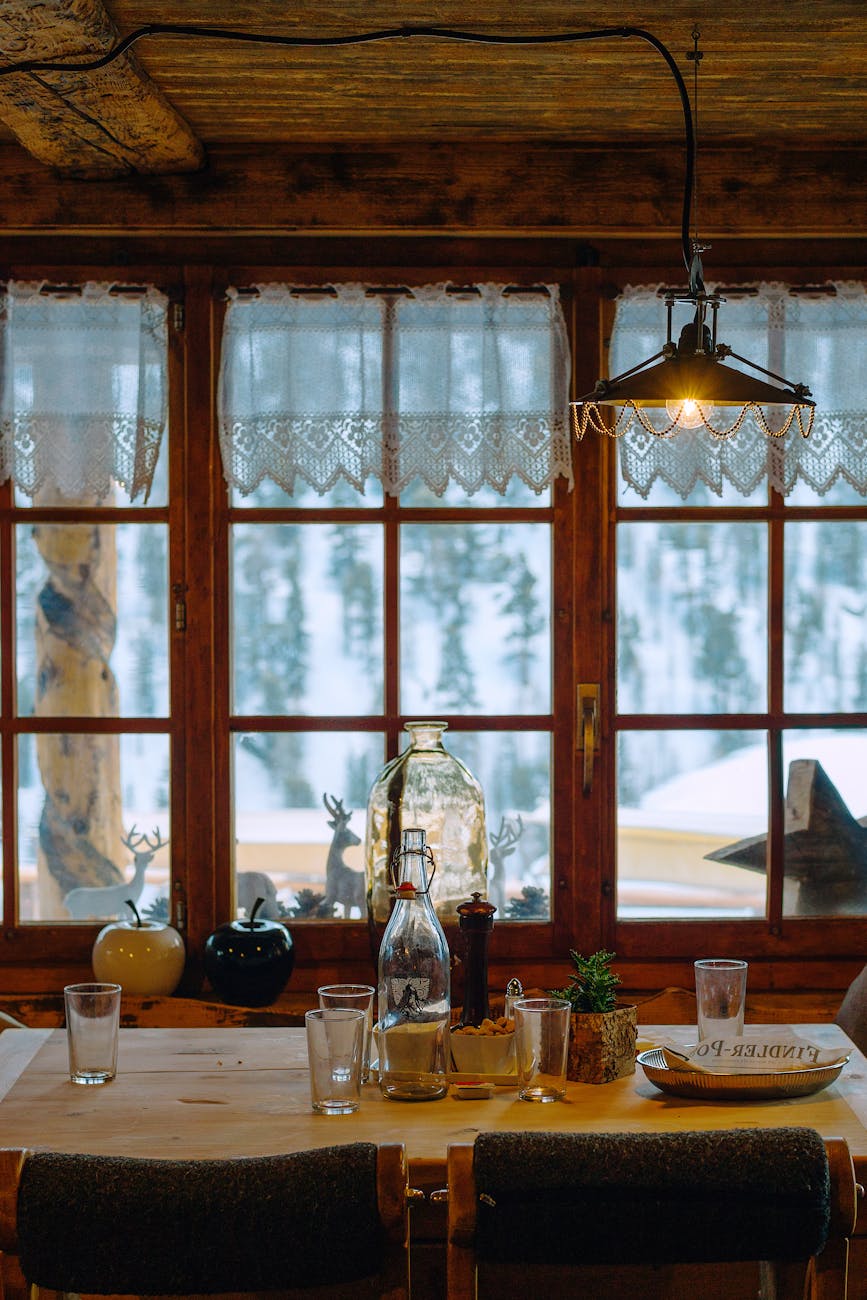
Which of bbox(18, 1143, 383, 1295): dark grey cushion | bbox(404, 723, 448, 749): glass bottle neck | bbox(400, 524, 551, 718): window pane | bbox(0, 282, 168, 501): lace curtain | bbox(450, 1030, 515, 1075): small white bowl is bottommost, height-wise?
bbox(450, 1030, 515, 1075): small white bowl

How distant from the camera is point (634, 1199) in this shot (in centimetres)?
134

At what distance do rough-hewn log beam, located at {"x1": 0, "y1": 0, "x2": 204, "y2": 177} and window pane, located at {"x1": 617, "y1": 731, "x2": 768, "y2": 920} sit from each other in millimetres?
1646

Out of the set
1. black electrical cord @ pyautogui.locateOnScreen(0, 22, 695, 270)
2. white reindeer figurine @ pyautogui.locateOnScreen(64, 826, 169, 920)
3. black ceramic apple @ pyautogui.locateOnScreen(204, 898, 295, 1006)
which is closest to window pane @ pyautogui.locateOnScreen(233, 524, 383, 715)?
white reindeer figurine @ pyautogui.locateOnScreen(64, 826, 169, 920)

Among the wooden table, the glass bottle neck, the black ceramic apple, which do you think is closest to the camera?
the wooden table

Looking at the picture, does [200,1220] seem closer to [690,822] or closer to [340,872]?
[340,872]

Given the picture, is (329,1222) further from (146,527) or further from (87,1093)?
(146,527)

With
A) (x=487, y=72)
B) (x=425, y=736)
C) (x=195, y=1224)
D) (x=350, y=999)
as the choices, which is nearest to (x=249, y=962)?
(x=425, y=736)

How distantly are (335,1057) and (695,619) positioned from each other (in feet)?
5.38

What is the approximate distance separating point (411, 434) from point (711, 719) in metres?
0.95

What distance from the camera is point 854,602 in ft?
10.6

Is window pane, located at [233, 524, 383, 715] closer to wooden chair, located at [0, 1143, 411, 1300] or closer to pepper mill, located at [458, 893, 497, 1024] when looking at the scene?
pepper mill, located at [458, 893, 497, 1024]

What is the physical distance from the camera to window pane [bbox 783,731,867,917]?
127 inches

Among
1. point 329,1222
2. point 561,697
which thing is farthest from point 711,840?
point 329,1222

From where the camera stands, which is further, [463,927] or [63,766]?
[63,766]
